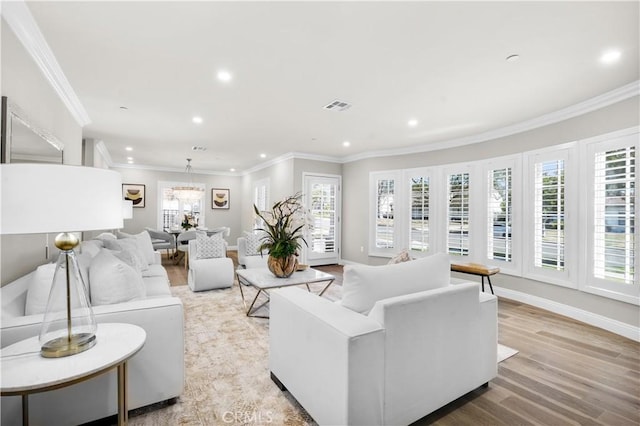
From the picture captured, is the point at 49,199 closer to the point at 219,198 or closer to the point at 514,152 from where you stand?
the point at 514,152

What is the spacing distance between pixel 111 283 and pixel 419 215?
192 inches

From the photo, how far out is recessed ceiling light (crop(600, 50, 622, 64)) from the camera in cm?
242

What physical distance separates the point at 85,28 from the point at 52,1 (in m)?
0.27

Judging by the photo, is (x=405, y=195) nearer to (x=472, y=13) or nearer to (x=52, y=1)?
(x=472, y=13)

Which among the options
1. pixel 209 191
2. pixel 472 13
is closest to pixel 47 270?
pixel 472 13

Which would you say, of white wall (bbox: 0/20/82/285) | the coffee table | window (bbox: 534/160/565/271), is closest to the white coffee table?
white wall (bbox: 0/20/82/285)

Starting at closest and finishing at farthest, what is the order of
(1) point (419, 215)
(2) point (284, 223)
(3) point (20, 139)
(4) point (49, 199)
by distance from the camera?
(4) point (49, 199) < (3) point (20, 139) < (2) point (284, 223) < (1) point (419, 215)

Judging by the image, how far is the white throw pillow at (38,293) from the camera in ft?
5.62

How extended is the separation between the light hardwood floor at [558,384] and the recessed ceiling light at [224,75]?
3.12 metres

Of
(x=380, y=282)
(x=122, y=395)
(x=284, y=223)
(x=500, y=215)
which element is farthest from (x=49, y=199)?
(x=500, y=215)

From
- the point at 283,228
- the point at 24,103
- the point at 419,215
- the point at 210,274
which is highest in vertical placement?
the point at 24,103

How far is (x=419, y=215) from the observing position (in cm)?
562

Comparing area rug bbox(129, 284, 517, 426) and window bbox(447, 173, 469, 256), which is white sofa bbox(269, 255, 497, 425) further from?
window bbox(447, 173, 469, 256)

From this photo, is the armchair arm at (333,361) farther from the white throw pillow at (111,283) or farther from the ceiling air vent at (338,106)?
the ceiling air vent at (338,106)
